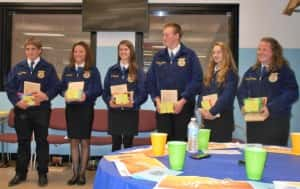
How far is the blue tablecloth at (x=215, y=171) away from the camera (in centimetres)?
130

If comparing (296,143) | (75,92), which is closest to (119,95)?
(75,92)

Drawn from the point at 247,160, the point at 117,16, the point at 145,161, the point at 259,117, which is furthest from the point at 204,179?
the point at 117,16

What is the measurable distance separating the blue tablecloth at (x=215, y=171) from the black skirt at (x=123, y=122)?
2027mm

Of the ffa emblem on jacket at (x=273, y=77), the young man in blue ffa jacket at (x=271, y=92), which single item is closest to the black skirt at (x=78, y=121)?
the young man in blue ffa jacket at (x=271, y=92)

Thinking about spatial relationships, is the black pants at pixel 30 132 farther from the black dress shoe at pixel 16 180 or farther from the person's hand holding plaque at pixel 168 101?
the person's hand holding plaque at pixel 168 101

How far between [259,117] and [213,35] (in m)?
3.08

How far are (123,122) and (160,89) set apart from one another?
0.66 m

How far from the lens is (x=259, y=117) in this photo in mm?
2846

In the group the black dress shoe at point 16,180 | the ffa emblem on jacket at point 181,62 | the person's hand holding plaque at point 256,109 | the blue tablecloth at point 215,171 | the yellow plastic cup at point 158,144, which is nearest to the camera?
the blue tablecloth at point 215,171

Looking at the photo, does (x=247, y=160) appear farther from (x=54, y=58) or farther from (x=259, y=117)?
(x=54, y=58)

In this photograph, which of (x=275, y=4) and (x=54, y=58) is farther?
(x=54, y=58)

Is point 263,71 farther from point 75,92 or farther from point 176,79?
point 75,92

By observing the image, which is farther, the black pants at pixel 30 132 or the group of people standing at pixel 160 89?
the black pants at pixel 30 132

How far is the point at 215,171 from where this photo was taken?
1.45 meters
